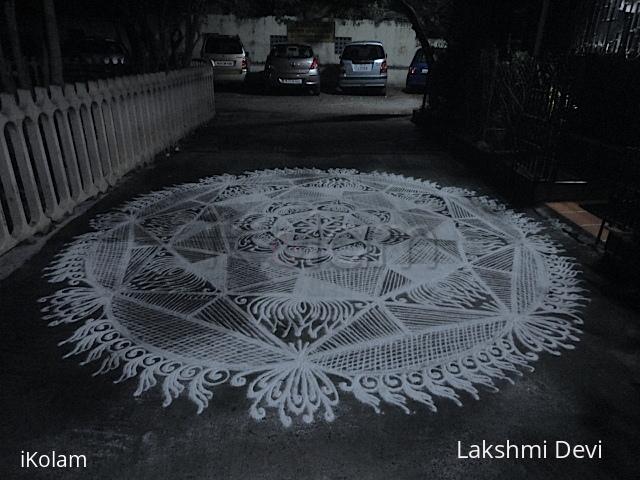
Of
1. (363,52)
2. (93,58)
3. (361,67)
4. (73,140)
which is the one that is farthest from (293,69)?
(73,140)

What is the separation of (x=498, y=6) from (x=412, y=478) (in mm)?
7776

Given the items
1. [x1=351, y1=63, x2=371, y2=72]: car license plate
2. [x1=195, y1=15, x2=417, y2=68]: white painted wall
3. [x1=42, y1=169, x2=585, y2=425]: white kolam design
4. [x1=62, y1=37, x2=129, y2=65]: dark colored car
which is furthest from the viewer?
[x1=195, y1=15, x2=417, y2=68]: white painted wall

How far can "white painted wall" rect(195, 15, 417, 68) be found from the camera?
18078 millimetres

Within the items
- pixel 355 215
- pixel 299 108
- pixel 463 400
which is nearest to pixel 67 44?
pixel 299 108

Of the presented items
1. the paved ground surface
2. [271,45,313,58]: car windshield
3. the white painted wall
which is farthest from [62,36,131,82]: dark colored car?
the paved ground surface

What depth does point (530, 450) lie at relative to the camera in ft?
5.74

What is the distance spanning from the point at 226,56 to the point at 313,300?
47.3 feet

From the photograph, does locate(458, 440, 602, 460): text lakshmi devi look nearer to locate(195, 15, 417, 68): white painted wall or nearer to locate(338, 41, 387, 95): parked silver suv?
locate(338, 41, 387, 95): parked silver suv

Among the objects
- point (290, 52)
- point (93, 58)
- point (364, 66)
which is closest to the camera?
point (93, 58)

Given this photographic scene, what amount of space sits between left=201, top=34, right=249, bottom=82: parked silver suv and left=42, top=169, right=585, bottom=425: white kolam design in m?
12.2

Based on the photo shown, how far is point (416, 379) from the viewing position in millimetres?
2109

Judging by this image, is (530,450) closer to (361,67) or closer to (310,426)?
(310,426)

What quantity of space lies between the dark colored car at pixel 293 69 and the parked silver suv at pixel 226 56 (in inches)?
50.6

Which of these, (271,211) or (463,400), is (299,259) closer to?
(271,211)
